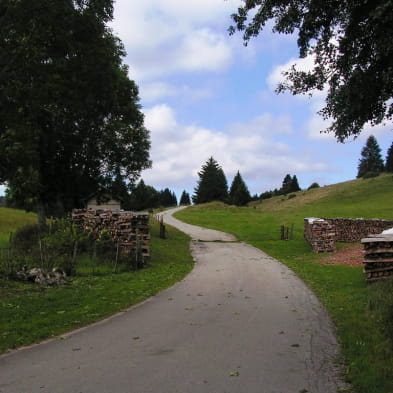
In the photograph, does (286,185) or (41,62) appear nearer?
(41,62)

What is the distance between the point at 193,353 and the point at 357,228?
28.2 metres

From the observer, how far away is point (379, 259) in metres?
12.2

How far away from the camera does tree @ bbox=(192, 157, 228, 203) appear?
342 feet

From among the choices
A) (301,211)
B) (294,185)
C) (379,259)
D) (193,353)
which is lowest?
(193,353)

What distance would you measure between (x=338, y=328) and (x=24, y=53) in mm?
9298

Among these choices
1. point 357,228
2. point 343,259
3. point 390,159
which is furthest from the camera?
point 390,159

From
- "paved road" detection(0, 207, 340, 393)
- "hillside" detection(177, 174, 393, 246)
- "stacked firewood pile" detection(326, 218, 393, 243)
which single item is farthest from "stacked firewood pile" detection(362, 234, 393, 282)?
"hillside" detection(177, 174, 393, 246)

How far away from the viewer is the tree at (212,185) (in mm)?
104375

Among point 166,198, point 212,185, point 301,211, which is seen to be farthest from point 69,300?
point 166,198

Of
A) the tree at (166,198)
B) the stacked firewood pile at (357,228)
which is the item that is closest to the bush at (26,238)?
the stacked firewood pile at (357,228)

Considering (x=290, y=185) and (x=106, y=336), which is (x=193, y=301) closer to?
(x=106, y=336)

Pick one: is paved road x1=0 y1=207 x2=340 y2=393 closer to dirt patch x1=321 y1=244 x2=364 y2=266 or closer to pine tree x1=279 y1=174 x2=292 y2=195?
dirt patch x1=321 y1=244 x2=364 y2=266

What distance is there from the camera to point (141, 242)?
58.3 feet

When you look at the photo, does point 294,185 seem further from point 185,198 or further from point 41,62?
point 41,62
